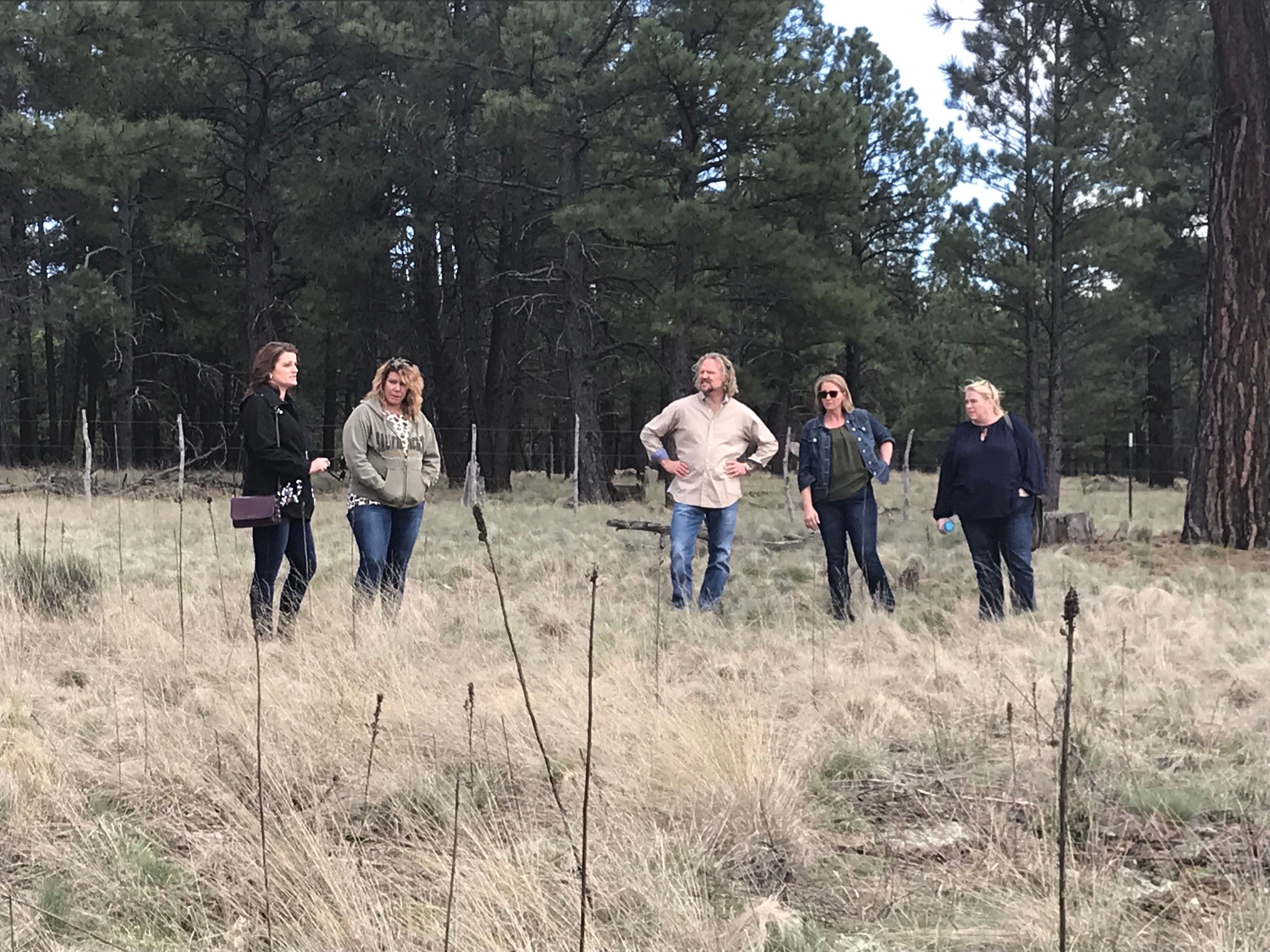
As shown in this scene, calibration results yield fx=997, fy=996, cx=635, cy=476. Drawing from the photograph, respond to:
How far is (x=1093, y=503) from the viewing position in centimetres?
2031

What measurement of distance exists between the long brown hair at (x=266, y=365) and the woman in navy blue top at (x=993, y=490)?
3593mm

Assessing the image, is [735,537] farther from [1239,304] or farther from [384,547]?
[384,547]

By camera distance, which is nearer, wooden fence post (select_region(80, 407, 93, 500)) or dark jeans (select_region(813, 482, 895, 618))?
dark jeans (select_region(813, 482, 895, 618))

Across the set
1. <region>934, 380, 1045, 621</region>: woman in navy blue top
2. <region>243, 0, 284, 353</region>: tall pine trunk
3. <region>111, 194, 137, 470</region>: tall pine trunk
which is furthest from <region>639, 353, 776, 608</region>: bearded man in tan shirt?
<region>111, 194, 137, 470</region>: tall pine trunk

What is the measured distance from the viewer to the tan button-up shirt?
5941 millimetres

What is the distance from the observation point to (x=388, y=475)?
5.30 metres

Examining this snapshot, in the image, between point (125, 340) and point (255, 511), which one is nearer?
point (255, 511)

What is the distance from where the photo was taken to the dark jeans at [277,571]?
16.5 feet

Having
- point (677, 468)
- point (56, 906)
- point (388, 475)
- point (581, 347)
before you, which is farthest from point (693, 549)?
point (581, 347)

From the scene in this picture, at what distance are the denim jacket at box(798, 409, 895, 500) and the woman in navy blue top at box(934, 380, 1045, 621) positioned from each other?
41 cm

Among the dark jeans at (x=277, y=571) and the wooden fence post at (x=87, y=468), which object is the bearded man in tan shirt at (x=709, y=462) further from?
the wooden fence post at (x=87, y=468)

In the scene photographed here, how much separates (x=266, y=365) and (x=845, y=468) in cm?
325

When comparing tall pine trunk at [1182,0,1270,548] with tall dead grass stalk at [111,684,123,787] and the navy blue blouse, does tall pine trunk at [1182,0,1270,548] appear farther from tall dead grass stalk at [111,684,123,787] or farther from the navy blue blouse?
tall dead grass stalk at [111,684,123,787]

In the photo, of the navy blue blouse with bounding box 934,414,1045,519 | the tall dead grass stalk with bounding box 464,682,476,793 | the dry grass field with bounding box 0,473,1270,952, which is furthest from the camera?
the navy blue blouse with bounding box 934,414,1045,519
